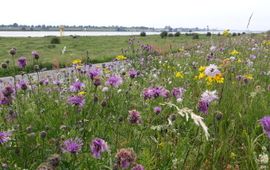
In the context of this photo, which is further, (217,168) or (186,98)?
(186,98)

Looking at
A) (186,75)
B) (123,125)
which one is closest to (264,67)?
(186,75)

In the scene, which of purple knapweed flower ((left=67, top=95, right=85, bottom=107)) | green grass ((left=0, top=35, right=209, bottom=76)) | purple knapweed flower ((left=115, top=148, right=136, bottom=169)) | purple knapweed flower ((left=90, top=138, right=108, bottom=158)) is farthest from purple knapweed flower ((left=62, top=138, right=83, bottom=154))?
green grass ((left=0, top=35, right=209, bottom=76))

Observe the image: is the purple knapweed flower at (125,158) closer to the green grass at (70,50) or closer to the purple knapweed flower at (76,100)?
the purple knapweed flower at (76,100)

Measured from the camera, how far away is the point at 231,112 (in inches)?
180

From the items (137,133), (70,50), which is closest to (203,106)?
(137,133)

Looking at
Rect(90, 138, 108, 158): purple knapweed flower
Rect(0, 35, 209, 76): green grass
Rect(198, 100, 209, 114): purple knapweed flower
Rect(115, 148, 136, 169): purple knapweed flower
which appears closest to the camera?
Rect(115, 148, 136, 169): purple knapweed flower

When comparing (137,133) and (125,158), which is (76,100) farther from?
(125,158)

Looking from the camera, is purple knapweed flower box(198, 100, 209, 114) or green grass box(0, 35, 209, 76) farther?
green grass box(0, 35, 209, 76)

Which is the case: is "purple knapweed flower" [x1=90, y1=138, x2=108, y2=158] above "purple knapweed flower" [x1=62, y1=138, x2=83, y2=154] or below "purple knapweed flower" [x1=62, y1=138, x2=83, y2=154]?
above

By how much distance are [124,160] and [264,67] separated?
6194 millimetres

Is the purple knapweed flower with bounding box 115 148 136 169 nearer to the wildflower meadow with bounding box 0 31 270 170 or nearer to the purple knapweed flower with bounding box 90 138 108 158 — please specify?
the wildflower meadow with bounding box 0 31 270 170

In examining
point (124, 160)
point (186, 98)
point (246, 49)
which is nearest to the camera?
point (124, 160)

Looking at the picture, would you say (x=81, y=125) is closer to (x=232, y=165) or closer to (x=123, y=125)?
(x=123, y=125)

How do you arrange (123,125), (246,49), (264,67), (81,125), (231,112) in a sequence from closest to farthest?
(81,125), (123,125), (231,112), (264,67), (246,49)
